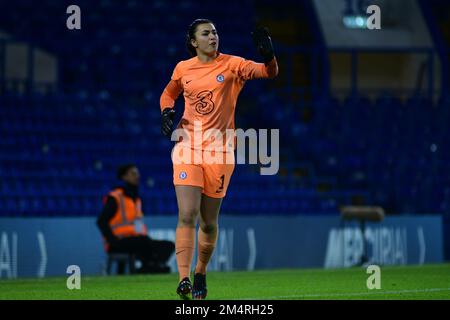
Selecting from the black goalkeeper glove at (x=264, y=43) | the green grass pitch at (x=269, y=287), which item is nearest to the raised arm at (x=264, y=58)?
the black goalkeeper glove at (x=264, y=43)

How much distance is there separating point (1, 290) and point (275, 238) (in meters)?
6.98

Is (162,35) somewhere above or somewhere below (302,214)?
above

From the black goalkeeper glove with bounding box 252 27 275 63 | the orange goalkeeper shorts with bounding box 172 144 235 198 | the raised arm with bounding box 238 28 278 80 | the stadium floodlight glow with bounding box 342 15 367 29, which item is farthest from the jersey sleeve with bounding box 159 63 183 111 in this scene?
the stadium floodlight glow with bounding box 342 15 367 29

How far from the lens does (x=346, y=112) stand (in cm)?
2008

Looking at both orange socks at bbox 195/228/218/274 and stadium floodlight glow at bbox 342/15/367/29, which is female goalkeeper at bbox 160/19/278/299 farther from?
stadium floodlight glow at bbox 342/15/367/29

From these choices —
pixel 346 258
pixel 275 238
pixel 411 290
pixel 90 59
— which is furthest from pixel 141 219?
pixel 411 290

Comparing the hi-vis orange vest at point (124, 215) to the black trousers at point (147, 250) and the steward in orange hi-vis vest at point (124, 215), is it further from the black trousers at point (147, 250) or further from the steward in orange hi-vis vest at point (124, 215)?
the black trousers at point (147, 250)

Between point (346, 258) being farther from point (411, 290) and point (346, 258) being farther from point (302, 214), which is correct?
point (411, 290)

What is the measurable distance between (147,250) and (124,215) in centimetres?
56

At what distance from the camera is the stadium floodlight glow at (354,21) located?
2397cm

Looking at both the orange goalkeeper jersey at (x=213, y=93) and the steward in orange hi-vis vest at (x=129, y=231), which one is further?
the steward in orange hi-vis vest at (x=129, y=231)

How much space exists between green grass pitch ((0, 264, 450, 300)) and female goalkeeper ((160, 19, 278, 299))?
590 millimetres
